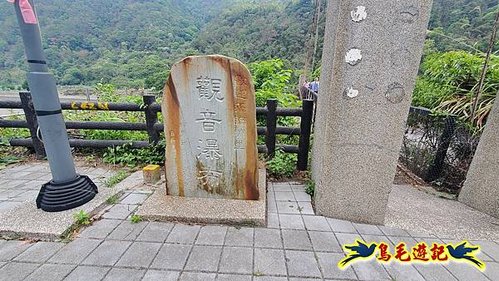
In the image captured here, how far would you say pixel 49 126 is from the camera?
2229 mm

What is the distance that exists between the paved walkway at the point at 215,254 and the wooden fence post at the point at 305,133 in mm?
1294

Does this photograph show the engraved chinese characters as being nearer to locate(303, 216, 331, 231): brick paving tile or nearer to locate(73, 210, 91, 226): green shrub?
locate(303, 216, 331, 231): brick paving tile

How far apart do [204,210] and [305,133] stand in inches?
73.8

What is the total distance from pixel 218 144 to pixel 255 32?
34.0m

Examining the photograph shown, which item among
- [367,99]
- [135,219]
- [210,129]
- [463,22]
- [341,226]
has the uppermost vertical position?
[463,22]

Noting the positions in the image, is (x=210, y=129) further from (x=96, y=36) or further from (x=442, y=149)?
(x=96, y=36)

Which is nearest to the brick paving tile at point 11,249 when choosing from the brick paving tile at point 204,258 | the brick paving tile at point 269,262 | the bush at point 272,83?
the brick paving tile at point 204,258

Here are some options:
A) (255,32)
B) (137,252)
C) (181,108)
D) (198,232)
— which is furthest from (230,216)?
(255,32)

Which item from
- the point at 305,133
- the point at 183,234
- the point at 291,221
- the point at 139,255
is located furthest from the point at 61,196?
the point at 305,133

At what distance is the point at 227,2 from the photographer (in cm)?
4841

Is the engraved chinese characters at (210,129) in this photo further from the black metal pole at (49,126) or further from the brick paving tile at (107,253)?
the black metal pole at (49,126)

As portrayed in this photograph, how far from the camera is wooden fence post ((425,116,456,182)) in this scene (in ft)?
10.8

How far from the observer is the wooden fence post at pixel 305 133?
3.38m

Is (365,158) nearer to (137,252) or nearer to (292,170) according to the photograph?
(292,170)
